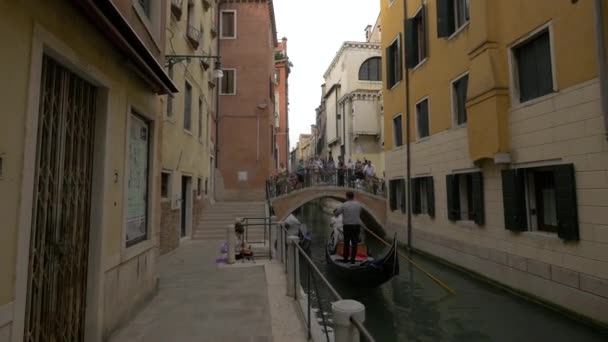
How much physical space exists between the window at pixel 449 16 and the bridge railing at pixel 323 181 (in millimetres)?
8173

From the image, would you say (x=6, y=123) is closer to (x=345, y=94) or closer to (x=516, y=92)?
(x=516, y=92)

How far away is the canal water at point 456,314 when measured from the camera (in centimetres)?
622

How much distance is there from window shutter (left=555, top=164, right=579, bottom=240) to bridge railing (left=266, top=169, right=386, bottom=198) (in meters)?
10.5

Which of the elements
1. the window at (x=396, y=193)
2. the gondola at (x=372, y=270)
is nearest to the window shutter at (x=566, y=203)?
the gondola at (x=372, y=270)

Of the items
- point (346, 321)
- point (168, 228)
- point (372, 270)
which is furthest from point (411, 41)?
point (346, 321)

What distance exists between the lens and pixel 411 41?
42.4 feet

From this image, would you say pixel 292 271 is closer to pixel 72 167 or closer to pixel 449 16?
pixel 72 167

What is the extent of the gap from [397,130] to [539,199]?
7.95 metres

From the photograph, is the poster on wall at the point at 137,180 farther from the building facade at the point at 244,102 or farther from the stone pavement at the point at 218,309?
the building facade at the point at 244,102

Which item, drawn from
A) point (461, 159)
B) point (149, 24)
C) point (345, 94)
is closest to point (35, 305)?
point (149, 24)

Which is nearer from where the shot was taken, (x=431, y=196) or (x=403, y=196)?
(x=431, y=196)

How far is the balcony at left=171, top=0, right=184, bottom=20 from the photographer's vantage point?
9.59 meters

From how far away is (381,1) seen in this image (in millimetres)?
16578

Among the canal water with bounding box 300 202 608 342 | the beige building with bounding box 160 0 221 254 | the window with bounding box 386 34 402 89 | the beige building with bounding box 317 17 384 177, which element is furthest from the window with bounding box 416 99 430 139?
the beige building with bounding box 317 17 384 177
